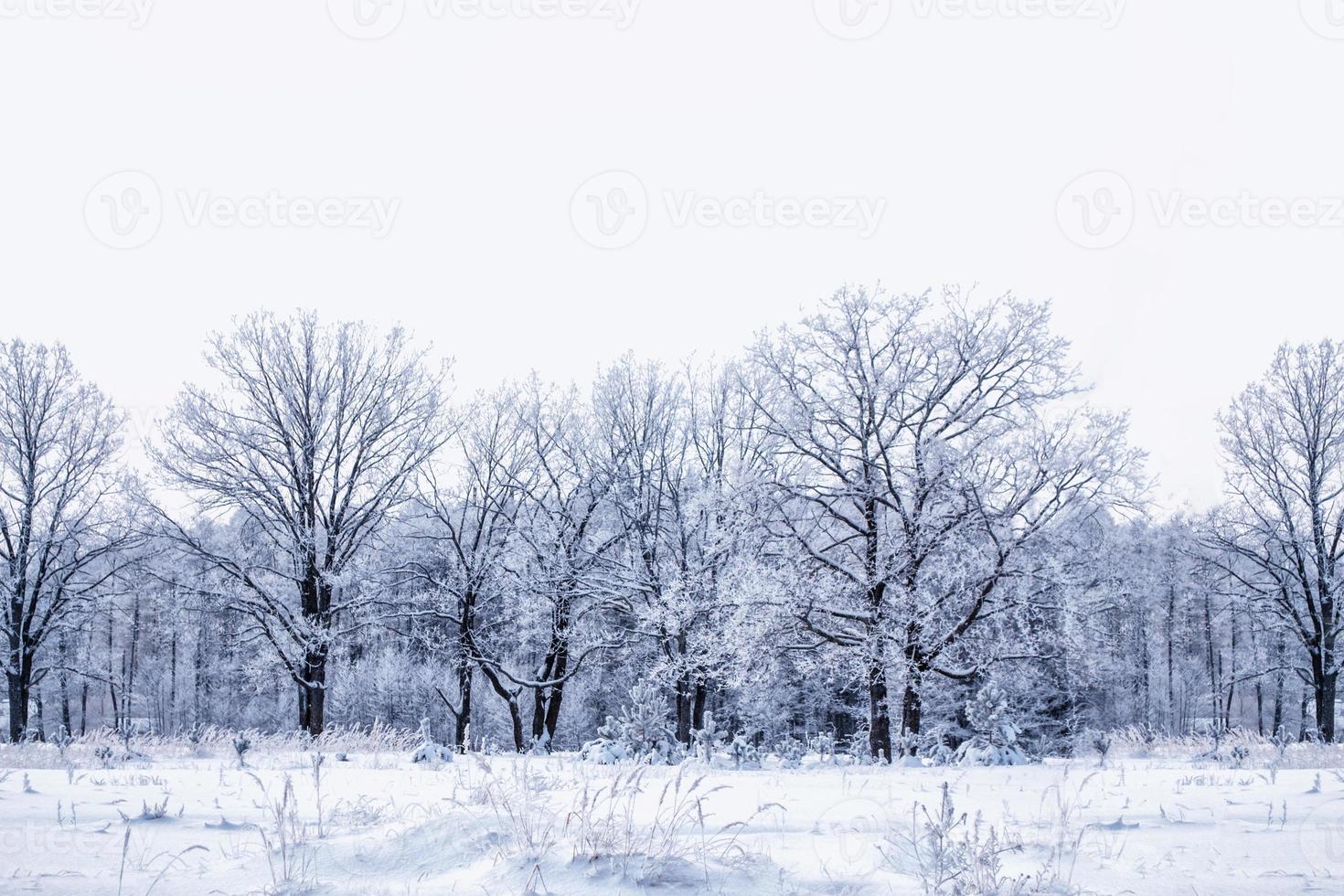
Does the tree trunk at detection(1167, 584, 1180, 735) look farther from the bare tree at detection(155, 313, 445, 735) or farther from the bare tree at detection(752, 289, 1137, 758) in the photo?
the bare tree at detection(155, 313, 445, 735)

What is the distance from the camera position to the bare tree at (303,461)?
19.2 metres

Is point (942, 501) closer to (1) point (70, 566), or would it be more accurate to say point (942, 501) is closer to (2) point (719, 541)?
(2) point (719, 541)

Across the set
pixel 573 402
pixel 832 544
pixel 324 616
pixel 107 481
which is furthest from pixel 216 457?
pixel 832 544

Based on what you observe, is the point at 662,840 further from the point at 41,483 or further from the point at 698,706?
the point at 41,483

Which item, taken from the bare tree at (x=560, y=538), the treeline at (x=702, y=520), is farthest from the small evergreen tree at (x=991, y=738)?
the bare tree at (x=560, y=538)

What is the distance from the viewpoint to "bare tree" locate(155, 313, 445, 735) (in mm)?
19188

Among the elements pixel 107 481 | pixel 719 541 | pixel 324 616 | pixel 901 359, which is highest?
pixel 901 359

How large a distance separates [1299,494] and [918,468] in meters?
13.6

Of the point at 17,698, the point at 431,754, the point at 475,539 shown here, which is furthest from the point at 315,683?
the point at 431,754

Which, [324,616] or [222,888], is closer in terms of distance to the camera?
[222,888]

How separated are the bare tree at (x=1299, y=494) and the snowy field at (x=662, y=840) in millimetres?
19226

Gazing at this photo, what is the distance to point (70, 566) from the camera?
2303cm

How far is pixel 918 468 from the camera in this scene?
1547cm

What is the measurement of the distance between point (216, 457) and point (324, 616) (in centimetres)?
462
